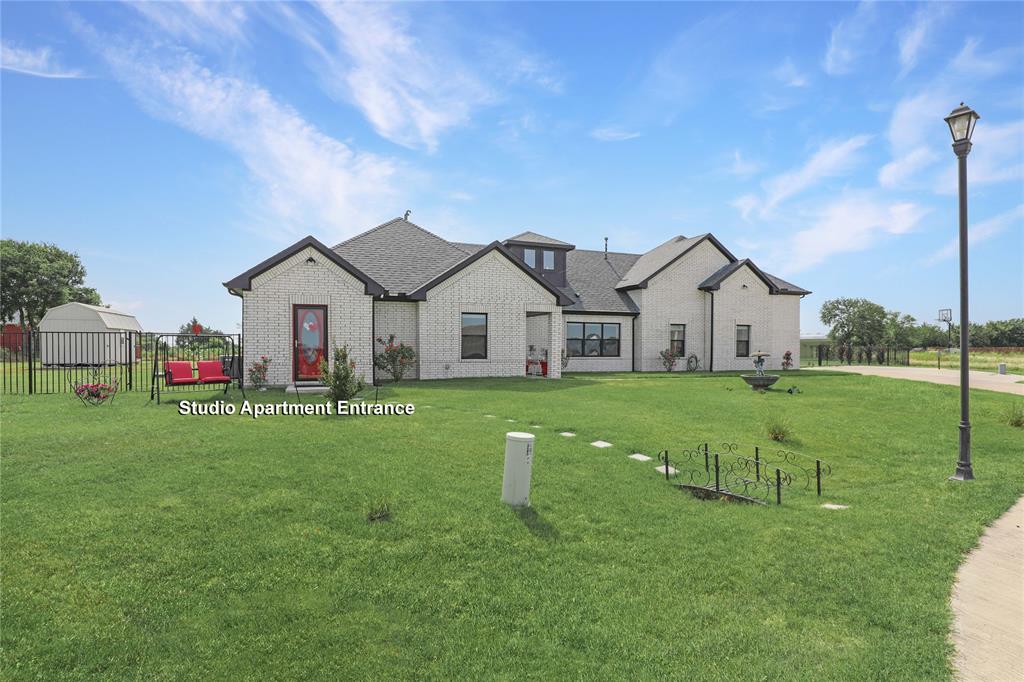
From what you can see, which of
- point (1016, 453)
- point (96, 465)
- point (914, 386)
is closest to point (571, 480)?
point (96, 465)

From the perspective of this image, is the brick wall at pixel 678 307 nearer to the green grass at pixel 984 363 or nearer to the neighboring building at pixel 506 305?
the neighboring building at pixel 506 305

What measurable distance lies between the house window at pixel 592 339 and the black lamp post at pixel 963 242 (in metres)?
18.8

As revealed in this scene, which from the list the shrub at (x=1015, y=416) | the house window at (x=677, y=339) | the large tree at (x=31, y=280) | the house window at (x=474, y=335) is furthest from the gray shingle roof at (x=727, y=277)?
the large tree at (x=31, y=280)

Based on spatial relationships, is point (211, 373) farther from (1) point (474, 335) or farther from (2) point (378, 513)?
(2) point (378, 513)

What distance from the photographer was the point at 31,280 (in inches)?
1992

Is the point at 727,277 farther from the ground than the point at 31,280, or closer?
closer

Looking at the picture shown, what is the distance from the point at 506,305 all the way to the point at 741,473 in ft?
45.3

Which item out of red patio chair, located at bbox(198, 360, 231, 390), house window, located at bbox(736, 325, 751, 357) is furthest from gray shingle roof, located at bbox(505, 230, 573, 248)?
red patio chair, located at bbox(198, 360, 231, 390)

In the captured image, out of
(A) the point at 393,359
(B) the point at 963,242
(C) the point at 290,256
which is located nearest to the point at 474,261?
(A) the point at 393,359

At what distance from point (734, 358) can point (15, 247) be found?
218 ft

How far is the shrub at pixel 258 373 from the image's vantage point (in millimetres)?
16141

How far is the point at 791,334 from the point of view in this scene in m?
30.1

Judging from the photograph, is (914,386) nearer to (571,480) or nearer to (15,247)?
(571,480)

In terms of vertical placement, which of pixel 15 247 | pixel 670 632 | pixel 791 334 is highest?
pixel 15 247
